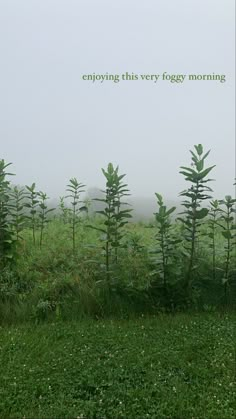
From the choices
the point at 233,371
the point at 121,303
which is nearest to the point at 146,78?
the point at 121,303

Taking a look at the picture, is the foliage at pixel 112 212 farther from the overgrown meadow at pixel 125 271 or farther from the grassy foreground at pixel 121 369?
the grassy foreground at pixel 121 369

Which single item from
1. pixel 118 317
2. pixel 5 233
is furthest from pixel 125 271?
pixel 5 233

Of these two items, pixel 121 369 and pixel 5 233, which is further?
pixel 5 233

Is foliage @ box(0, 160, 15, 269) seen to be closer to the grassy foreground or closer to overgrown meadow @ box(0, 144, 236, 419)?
overgrown meadow @ box(0, 144, 236, 419)

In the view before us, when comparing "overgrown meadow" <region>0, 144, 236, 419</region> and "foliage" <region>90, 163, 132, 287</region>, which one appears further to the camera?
"foliage" <region>90, 163, 132, 287</region>

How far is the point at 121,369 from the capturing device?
3592 millimetres

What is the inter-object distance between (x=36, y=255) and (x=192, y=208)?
248cm

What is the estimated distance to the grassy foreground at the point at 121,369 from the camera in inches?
120

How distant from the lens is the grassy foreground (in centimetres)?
305

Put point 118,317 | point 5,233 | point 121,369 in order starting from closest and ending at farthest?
point 121,369
point 118,317
point 5,233

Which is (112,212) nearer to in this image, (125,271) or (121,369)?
(125,271)

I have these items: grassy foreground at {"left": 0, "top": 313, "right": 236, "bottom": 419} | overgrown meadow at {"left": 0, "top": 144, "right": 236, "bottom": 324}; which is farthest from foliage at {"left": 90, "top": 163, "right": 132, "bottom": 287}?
grassy foreground at {"left": 0, "top": 313, "right": 236, "bottom": 419}

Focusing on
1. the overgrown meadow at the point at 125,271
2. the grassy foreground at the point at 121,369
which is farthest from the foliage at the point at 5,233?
the grassy foreground at the point at 121,369

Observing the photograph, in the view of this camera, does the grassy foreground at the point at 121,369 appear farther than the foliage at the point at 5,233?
No
